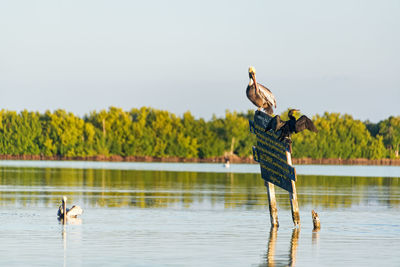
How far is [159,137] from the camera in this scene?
179750 millimetres

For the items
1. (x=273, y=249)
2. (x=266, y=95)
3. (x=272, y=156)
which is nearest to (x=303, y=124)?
(x=266, y=95)

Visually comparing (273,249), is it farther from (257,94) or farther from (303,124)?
(257,94)

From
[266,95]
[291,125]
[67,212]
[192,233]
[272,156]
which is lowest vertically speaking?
[192,233]

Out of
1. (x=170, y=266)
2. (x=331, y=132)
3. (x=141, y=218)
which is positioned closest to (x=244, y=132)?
(x=331, y=132)

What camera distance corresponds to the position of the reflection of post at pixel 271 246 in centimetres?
2267

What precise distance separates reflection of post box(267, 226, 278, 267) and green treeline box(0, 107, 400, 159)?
464 ft

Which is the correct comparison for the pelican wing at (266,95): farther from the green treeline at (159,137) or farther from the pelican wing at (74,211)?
the green treeline at (159,137)

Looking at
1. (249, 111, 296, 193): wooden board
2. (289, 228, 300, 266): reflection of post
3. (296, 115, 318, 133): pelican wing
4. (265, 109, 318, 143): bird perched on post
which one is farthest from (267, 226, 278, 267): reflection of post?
(296, 115, 318, 133): pelican wing

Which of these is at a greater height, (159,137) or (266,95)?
(159,137)

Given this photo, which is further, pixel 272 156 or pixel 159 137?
pixel 159 137

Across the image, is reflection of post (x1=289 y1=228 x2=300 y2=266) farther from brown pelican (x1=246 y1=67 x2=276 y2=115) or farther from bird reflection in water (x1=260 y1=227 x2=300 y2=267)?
brown pelican (x1=246 y1=67 x2=276 y2=115)

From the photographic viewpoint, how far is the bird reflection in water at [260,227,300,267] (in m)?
22.3

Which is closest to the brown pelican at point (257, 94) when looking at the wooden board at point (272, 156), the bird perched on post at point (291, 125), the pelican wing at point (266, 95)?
the pelican wing at point (266, 95)

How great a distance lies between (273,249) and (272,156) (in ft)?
20.9
